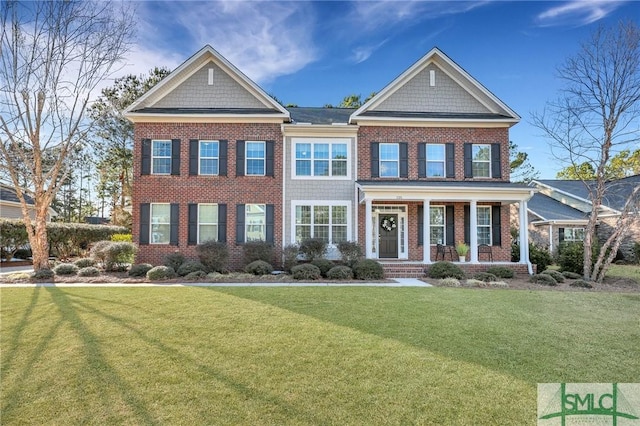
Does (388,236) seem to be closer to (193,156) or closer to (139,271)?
(193,156)

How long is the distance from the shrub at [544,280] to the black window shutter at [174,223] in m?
14.1

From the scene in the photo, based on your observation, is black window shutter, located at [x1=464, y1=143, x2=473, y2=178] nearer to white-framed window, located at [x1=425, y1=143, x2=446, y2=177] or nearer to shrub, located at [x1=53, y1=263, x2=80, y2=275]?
white-framed window, located at [x1=425, y1=143, x2=446, y2=177]

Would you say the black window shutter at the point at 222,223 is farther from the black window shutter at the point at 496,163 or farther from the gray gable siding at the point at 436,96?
the black window shutter at the point at 496,163

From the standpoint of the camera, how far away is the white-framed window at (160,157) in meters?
15.0

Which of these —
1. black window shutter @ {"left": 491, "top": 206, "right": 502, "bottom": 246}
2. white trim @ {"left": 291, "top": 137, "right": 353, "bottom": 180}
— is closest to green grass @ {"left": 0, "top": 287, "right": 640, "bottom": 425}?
black window shutter @ {"left": 491, "top": 206, "right": 502, "bottom": 246}

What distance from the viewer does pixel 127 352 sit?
452 centimetres

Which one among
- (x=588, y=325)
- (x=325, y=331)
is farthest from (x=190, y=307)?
(x=588, y=325)

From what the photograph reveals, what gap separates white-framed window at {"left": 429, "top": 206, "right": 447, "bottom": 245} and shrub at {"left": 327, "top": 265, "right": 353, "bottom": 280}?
501 cm

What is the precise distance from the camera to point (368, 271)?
12.4 metres

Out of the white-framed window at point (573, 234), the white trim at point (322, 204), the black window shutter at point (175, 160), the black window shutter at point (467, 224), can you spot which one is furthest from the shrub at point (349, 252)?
the white-framed window at point (573, 234)

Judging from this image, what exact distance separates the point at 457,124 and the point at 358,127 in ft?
14.6

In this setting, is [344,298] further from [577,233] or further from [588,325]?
[577,233]

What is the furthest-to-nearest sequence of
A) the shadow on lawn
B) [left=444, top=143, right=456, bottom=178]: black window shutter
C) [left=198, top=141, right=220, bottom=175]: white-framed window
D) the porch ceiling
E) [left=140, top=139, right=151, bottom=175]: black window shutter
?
1. [left=444, top=143, right=456, bottom=178]: black window shutter
2. [left=198, top=141, right=220, bottom=175]: white-framed window
3. [left=140, top=139, right=151, bottom=175]: black window shutter
4. the porch ceiling
5. the shadow on lawn

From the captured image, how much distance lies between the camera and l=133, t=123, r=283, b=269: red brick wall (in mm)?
14836
